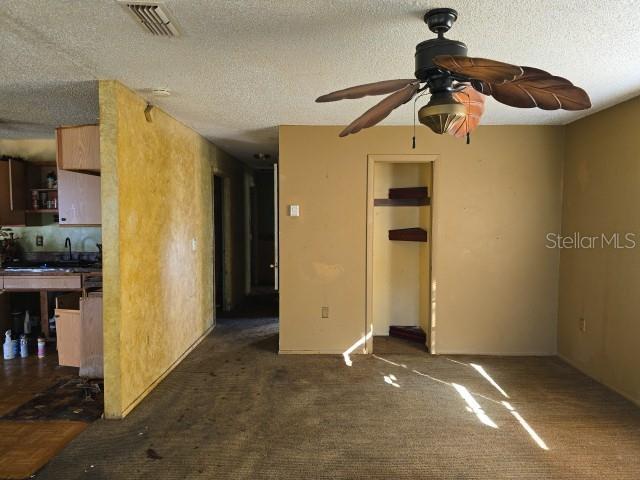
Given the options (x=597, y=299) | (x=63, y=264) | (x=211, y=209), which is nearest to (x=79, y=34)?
(x=211, y=209)

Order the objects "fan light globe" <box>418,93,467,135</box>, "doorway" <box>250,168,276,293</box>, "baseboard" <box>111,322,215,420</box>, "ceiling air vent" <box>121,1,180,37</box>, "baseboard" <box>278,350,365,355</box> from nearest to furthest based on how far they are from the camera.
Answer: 1. "fan light globe" <box>418,93,467,135</box>
2. "ceiling air vent" <box>121,1,180,37</box>
3. "baseboard" <box>111,322,215,420</box>
4. "baseboard" <box>278,350,365,355</box>
5. "doorway" <box>250,168,276,293</box>

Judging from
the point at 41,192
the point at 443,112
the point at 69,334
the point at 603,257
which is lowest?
the point at 69,334

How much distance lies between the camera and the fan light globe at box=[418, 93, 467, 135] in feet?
5.44

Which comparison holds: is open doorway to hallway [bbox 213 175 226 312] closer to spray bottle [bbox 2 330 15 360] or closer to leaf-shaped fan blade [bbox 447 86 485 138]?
spray bottle [bbox 2 330 15 360]

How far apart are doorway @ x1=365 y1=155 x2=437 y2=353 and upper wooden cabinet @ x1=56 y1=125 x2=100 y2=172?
2.70 m

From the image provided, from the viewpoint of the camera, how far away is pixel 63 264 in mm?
4836

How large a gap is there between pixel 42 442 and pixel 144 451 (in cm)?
70

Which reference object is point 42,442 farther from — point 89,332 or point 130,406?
point 89,332

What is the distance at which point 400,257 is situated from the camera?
482 centimetres

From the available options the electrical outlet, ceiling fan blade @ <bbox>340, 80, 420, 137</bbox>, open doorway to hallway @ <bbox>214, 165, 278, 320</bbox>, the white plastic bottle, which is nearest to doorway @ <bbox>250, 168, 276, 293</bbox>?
open doorway to hallway @ <bbox>214, 165, 278, 320</bbox>

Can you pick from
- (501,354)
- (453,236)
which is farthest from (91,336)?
(501,354)

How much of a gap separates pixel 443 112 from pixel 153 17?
139cm

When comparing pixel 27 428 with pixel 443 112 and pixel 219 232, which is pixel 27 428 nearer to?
pixel 443 112

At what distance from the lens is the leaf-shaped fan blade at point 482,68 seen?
1.34 metres
